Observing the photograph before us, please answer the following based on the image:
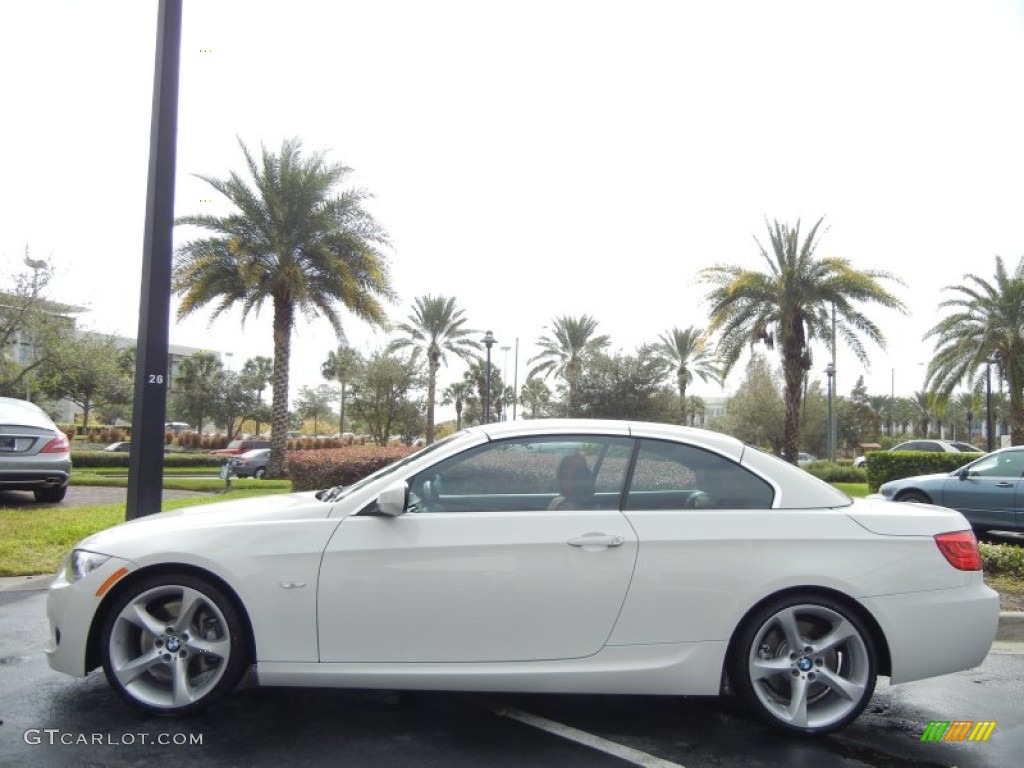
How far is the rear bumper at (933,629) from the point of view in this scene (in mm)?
3566

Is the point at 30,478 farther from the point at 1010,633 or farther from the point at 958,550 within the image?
the point at 1010,633

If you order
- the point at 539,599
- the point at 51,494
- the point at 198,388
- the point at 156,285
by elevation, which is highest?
the point at 198,388

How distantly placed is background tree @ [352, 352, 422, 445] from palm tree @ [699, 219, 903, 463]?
2213 centimetres

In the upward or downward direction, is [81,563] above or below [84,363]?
below

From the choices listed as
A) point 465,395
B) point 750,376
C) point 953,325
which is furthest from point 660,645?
point 465,395

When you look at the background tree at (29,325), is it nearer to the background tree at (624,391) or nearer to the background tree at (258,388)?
the background tree at (624,391)

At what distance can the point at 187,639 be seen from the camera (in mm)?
3580

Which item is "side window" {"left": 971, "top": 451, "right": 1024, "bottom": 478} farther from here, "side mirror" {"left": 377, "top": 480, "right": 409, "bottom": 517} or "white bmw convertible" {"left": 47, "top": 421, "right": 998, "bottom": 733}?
"side mirror" {"left": 377, "top": 480, "right": 409, "bottom": 517}

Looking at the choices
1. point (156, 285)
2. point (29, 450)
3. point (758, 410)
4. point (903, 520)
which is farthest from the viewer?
point (758, 410)

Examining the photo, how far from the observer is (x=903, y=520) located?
3.72 meters

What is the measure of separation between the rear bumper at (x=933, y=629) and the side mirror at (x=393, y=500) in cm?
222
